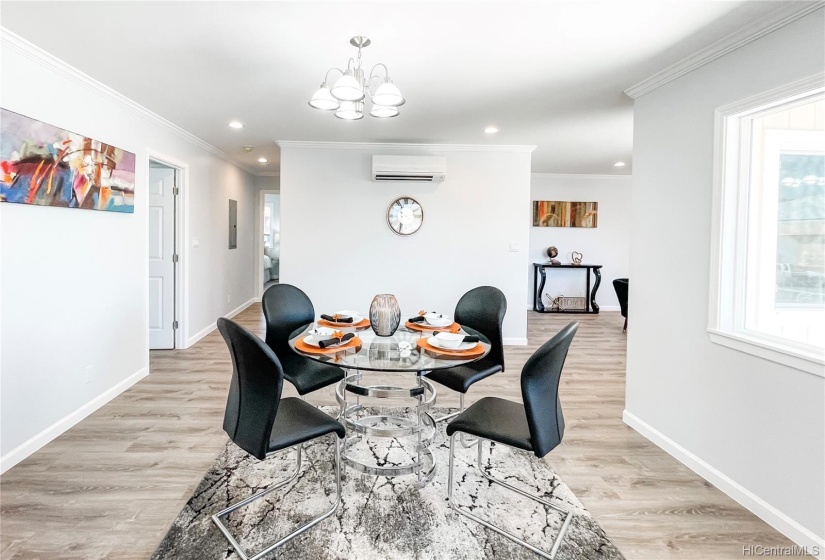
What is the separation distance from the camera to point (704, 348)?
246 centimetres

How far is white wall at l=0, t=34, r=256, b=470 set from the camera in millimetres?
2426

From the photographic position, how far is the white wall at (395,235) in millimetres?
5039

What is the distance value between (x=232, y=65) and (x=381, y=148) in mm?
2439

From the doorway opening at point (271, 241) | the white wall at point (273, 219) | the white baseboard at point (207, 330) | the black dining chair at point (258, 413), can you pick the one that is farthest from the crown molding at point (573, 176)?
the black dining chair at point (258, 413)

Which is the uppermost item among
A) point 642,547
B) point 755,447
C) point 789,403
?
point 789,403

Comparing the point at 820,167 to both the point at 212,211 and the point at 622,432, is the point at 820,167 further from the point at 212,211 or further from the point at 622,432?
the point at 212,211

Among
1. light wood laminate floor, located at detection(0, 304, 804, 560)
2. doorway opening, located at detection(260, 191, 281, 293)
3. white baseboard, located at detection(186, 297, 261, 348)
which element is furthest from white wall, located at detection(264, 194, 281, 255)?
light wood laminate floor, located at detection(0, 304, 804, 560)

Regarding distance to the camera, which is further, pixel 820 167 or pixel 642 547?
pixel 820 167

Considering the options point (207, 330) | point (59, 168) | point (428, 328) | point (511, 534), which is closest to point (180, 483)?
point (428, 328)

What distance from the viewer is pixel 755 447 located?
82.7 inches

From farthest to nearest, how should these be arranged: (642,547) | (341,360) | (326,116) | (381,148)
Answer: (381,148) < (326,116) < (341,360) < (642,547)

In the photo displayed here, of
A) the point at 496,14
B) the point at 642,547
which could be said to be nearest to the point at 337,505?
the point at 642,547

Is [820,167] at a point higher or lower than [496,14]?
lower

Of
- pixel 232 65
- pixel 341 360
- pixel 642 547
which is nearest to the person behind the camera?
pixel 642 547
